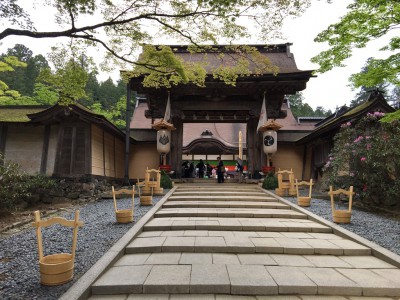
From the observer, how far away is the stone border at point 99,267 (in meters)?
2.83

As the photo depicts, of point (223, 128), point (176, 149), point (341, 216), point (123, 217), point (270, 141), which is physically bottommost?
point (123, 217)

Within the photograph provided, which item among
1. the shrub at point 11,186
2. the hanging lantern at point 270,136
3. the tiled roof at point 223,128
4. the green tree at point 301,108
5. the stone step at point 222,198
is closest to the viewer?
the shrub at point 11,186

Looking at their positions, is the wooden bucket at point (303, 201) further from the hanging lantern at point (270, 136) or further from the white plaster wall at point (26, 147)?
the white plaster wall at point (26, 147)

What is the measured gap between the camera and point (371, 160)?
7750mm

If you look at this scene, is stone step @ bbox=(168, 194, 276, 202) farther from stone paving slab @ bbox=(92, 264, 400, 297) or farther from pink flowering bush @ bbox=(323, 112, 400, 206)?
stone paving slab @ bbox=(92, 264, 400, 297)

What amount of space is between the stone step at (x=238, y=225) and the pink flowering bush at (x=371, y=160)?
3.17 metres

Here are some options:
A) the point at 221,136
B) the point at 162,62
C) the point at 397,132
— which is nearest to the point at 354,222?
the point at 397,132

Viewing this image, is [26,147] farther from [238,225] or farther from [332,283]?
[332,283]

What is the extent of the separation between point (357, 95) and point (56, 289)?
190 ft

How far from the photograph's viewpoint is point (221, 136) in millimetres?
19797

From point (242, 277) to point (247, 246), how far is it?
3.61 feet

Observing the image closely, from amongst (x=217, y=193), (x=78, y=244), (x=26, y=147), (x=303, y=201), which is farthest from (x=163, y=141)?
(x=78, y=244)

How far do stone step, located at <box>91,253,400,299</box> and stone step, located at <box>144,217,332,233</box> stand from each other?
5.01ft

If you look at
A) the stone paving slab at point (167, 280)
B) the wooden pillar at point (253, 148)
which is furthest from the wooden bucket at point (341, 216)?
the wooden pillar at point (253, 148)
